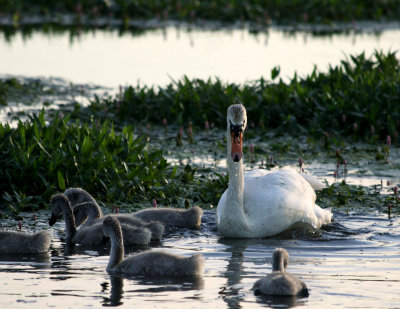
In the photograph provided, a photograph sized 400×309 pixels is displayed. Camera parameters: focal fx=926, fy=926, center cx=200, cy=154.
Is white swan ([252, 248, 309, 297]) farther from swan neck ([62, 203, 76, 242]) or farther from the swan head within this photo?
swan neck ([62, 203, 76, 242])

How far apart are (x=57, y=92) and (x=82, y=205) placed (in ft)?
26.5

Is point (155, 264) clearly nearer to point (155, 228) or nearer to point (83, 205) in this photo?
point (155, 228)

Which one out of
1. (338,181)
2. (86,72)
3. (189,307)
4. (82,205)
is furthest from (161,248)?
(86,72)

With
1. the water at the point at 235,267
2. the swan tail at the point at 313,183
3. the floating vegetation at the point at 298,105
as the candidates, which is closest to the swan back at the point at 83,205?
the water at the point at 235,267

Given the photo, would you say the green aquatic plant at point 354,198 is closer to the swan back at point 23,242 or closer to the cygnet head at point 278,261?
the cygnet head at point 278,261

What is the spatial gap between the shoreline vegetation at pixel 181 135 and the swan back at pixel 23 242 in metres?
1.35

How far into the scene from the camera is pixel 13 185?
31.4 ft

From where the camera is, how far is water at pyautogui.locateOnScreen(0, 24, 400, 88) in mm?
18438

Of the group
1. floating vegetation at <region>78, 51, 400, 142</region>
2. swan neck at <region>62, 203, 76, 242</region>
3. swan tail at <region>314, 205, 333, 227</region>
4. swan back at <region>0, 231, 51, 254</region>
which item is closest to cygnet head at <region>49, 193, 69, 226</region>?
swan neck at <region>62, 203, 76, 242</region>

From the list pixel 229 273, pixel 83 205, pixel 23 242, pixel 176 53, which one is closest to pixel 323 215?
pixel 229 273

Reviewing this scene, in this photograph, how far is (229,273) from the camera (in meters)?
7.36

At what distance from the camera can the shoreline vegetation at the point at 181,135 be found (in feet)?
31.9

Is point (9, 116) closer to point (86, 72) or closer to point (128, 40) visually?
point (86, 72)

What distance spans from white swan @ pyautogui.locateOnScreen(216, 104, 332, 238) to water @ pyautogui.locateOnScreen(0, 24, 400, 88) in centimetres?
807
